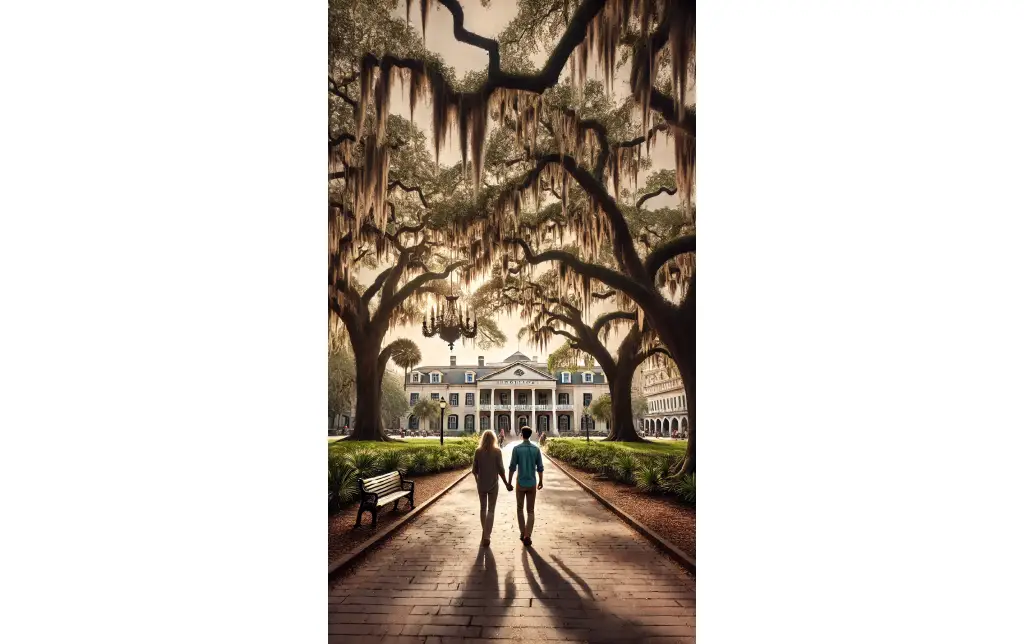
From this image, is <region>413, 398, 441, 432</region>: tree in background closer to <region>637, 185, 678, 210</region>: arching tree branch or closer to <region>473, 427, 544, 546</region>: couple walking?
<region>473, 427, 544, 546</region>: couple walking

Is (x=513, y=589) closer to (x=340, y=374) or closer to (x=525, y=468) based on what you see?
(x=525, y=468)

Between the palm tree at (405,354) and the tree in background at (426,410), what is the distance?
616 millimetres

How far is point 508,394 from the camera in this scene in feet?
20.6

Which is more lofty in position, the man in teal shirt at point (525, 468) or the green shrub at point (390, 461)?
the man in teal shirt at point (525, 468)

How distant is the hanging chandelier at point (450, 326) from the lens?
7.06 m

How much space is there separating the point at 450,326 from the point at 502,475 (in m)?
2.96

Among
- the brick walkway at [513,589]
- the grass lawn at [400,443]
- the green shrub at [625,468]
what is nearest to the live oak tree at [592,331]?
the green shrub at [625,468]

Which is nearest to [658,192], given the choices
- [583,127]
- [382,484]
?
[583,127]

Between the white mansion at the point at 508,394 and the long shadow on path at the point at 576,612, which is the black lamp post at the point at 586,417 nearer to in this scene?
the white mansion at the point at 508,394
